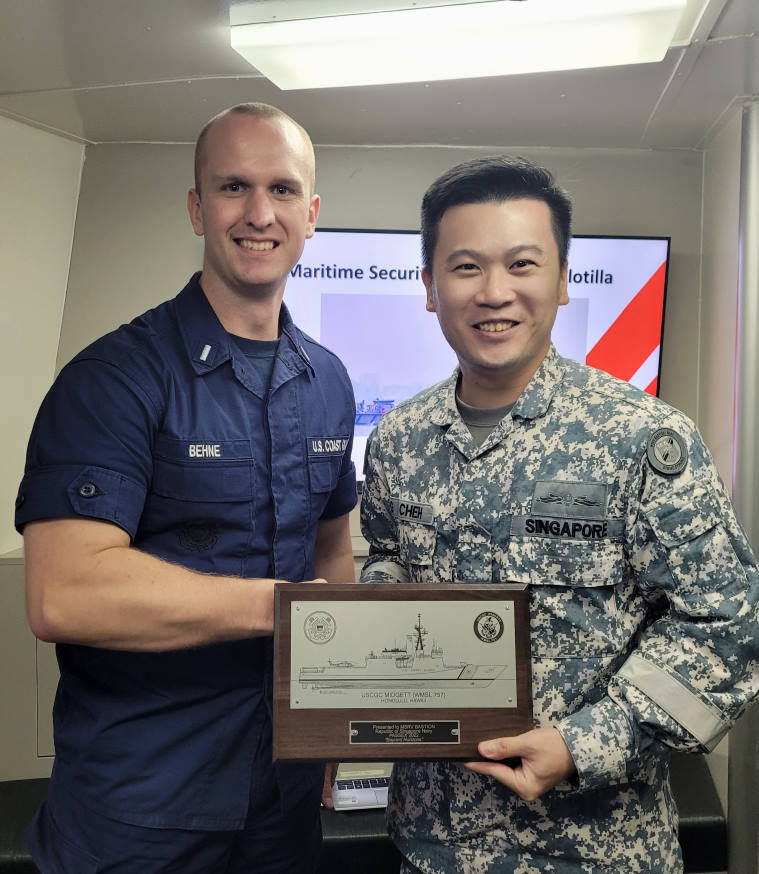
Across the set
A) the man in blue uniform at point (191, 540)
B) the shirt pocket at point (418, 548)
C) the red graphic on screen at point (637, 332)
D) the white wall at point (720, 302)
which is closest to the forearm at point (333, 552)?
the man in blue uniform at point (191, 540)

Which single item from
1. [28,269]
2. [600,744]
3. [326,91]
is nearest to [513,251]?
[600,744]

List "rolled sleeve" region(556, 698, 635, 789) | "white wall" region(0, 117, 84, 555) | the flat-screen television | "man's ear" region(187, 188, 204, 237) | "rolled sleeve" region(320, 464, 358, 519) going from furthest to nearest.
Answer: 1. the flat-screen television
2. "white wall" region(0, 117, 84, 555)
3. "rolled sleeve" region(320, 464, 358, 519)
4. "man's ear" region(187, 188, 204, 237)
5. "rolled sleeve" region(556, 698, 635, 789)

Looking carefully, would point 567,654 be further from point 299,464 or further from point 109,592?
point 109,592

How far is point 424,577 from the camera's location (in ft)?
5.08

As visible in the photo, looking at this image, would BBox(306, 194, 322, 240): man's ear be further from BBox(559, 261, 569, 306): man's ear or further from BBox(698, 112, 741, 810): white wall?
BBox(698, 112, 741, 810): white wall

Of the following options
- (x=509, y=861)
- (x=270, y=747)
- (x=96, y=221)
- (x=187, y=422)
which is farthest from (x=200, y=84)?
(x=509, y=861)

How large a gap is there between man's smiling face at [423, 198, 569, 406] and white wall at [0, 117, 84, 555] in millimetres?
1769

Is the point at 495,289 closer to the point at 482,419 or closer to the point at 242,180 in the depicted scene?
the point at 482,419

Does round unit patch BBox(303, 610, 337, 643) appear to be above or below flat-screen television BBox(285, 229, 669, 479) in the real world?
below

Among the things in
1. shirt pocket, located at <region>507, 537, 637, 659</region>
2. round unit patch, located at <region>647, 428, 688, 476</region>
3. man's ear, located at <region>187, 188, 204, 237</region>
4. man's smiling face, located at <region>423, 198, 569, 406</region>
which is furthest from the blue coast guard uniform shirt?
round unit patch, located at <region>647, 428, 688, 476</region>

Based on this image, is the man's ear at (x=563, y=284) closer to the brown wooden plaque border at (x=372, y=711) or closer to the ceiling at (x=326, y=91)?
the brown wooden plaque border at (x=372, y=711)

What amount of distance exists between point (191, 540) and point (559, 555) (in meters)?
0.65

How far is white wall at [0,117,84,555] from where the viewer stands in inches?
106

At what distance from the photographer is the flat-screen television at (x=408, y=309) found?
3018 millimetres
